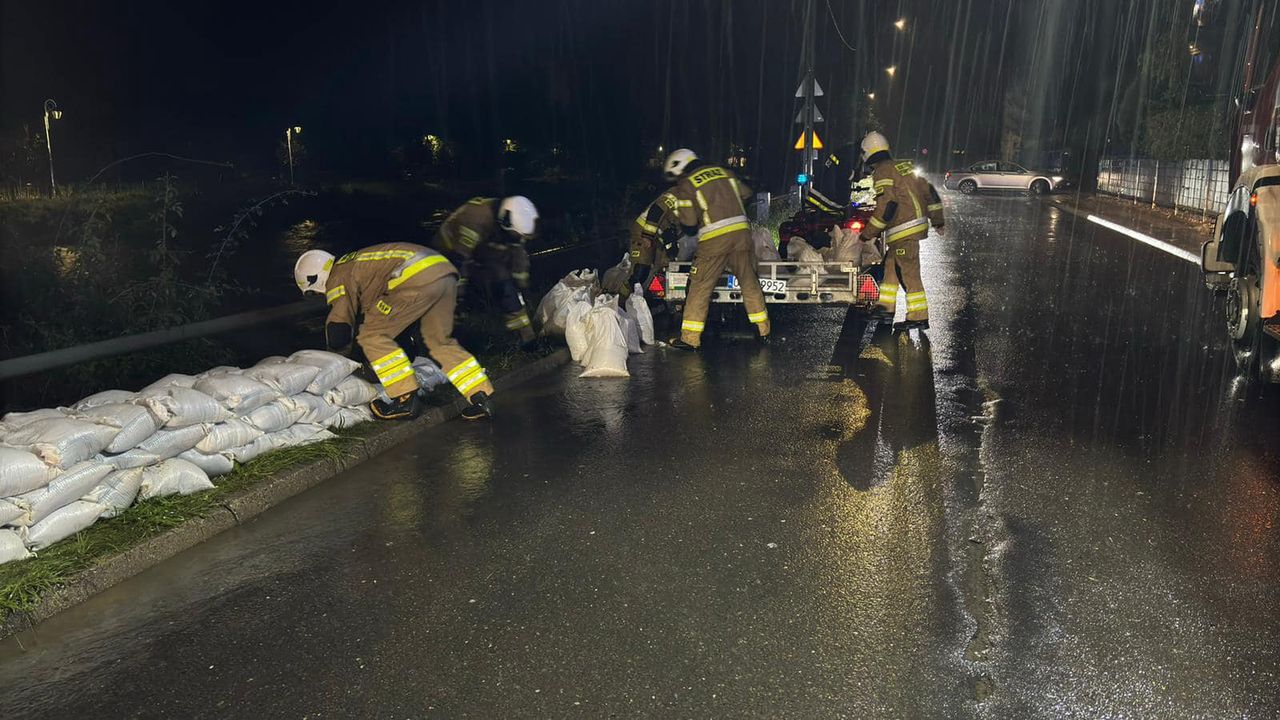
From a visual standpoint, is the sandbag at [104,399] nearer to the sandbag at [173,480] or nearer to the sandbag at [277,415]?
the sandbag at [173,480]

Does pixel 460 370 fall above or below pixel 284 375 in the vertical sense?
below

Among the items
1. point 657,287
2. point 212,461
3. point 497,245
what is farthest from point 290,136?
point 212,461

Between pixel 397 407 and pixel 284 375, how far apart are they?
2.82 ft

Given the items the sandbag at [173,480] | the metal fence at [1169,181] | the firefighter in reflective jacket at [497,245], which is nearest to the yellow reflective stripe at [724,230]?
the firefighter in reflective jacket at [497,245]

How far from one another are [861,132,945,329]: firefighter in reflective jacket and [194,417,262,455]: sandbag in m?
6.34

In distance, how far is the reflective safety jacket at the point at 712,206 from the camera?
9070 millimetres

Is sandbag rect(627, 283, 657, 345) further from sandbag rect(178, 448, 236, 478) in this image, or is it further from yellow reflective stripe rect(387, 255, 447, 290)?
sandbag rect(178, 448, 236, 478)

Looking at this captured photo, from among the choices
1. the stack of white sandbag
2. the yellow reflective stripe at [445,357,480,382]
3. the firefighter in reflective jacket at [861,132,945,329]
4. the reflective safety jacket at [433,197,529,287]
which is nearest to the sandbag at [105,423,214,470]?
the stack of white sandbag

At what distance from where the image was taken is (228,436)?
543 centimetres

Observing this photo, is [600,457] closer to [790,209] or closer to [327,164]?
[790,209]

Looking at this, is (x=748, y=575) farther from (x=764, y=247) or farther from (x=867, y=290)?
(x=764, y=247)

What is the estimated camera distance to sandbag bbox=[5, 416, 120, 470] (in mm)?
4473

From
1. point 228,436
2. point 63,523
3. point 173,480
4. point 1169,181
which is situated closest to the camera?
point 63,523

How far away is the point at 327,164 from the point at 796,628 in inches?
1559
